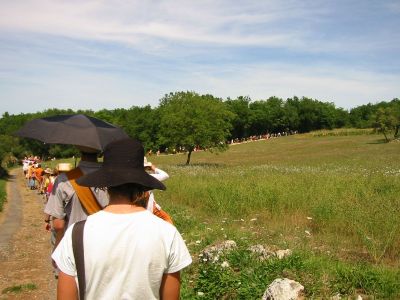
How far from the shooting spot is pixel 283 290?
4910 millimetres

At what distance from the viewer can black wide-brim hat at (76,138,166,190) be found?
2.37 metres

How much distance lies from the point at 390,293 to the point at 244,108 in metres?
109

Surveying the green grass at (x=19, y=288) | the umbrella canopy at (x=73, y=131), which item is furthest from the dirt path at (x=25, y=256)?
the umbrella canopy at (x=73, y=131)

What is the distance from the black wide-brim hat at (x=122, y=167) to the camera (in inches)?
93.4

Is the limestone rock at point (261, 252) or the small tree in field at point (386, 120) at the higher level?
the small tree in field at point (386, 120)

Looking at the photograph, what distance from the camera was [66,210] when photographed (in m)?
4.15

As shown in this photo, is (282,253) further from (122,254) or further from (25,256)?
(25,256)

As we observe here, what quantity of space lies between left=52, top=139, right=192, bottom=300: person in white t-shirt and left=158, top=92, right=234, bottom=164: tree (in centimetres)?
4396

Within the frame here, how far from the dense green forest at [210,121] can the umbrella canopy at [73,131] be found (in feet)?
70.5

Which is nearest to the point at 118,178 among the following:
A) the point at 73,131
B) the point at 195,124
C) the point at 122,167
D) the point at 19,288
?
the point at 122,167

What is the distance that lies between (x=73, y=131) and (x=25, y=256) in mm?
6368

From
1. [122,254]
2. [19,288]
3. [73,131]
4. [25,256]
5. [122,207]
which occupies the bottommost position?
[25,256]

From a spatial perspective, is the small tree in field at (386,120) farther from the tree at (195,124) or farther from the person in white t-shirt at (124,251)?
the person in white t-shirt at (124,251)

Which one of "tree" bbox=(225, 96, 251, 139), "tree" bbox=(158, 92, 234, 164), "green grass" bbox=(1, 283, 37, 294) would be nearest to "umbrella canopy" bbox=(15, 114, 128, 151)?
"green grass" bbox=(1, 283, 37, 294)
